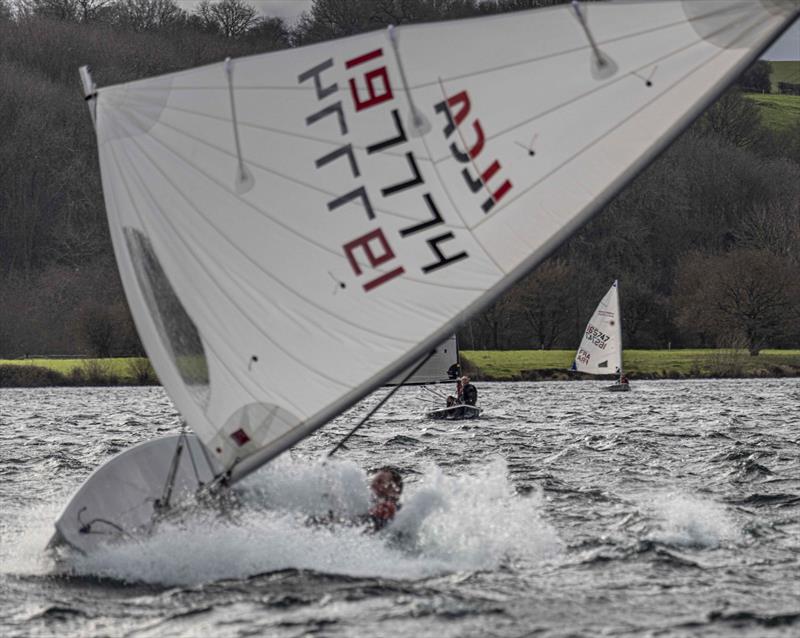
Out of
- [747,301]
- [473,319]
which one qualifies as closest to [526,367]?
[473,319]

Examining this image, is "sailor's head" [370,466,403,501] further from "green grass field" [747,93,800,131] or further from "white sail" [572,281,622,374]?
"green grass field" [747,93,800,131]

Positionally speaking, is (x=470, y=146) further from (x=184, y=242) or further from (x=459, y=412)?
(x=459, y=412)

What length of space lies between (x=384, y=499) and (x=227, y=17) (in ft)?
371

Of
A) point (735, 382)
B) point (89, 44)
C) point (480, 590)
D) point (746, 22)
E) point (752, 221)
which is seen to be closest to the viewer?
point (746, 22)

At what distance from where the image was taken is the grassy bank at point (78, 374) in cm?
5975

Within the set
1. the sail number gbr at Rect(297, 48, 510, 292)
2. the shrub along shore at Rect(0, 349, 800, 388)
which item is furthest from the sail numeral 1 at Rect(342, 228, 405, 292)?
the shrub along shore at Rect(0, 349, 800, 388)

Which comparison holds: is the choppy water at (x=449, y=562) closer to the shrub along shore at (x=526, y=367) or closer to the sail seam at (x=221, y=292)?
the sail seam at (x=221, y=292)

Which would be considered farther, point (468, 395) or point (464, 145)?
point (468, 395)

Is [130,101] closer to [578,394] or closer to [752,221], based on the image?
[578,394]

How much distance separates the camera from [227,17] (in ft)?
402

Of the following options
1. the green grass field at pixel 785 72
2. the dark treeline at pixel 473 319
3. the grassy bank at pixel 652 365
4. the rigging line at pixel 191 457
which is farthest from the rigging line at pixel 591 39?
the green grass field at pixel 785 72

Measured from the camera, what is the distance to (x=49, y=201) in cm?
9381

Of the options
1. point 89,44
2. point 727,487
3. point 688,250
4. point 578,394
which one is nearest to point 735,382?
point 578,394

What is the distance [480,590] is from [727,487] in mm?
8922
